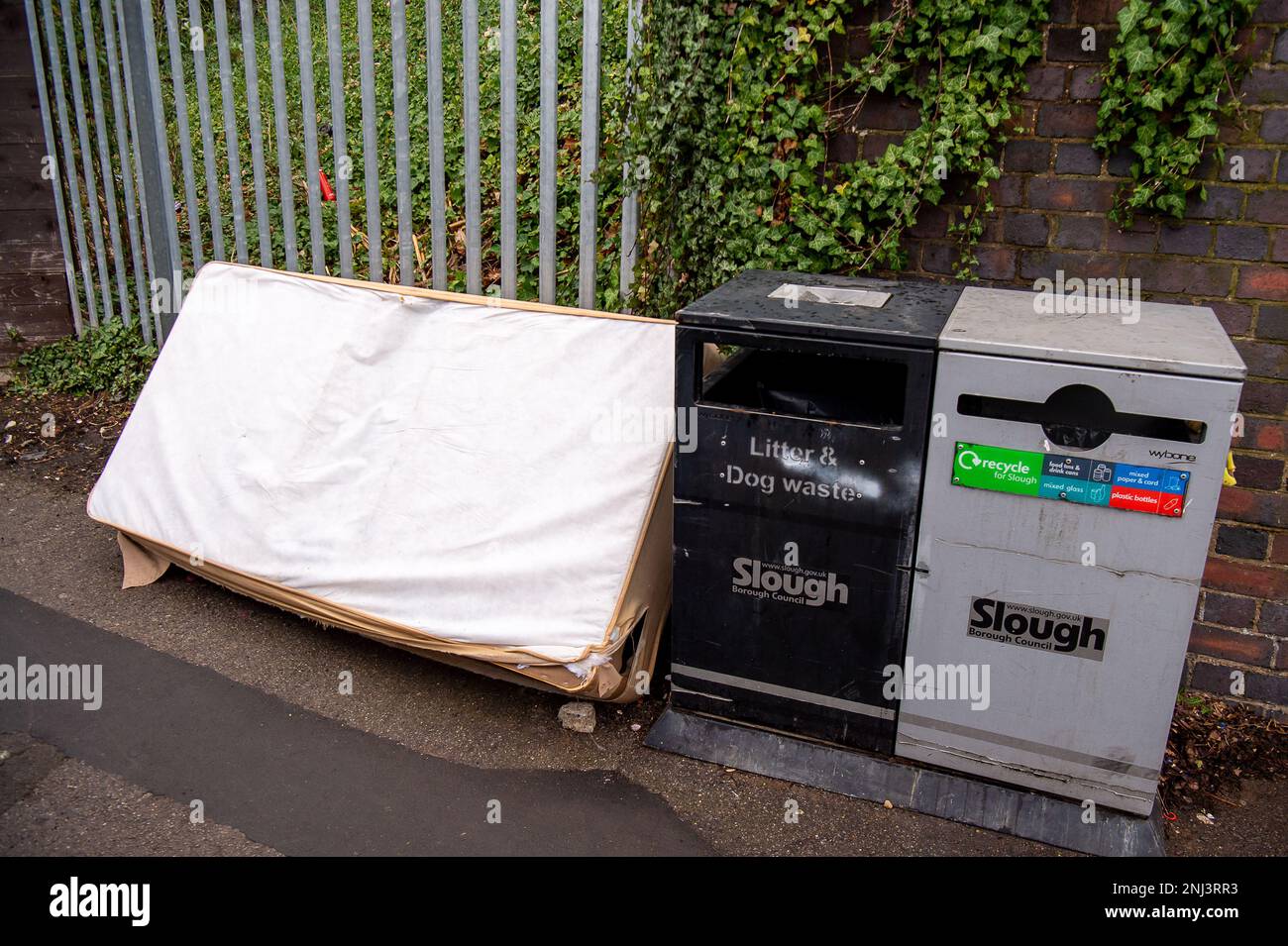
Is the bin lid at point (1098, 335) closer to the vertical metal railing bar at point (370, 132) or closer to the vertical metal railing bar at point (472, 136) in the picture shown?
the vertical metal railing bar at point (472, 136)

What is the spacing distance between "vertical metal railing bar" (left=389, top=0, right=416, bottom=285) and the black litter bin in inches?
78.6

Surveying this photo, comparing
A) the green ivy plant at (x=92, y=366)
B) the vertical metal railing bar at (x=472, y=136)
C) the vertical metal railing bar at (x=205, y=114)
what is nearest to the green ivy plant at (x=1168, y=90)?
the vertical metal railing bar at (x=472, y=136)

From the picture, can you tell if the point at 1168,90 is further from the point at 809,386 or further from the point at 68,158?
the point at 68,158

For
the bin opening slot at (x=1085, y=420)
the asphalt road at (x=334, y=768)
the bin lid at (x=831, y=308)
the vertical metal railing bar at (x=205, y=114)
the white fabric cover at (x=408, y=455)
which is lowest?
the asphalt road at (x=334, y=768)

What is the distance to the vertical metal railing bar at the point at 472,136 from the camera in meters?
4.22

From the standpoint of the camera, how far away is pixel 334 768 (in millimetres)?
3217

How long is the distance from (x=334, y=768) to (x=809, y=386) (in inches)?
73.3

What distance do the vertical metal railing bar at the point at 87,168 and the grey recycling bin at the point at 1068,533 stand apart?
17.3ft

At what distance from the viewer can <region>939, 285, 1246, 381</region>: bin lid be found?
252 centimetres

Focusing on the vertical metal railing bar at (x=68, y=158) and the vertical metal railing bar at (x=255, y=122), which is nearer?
the vertical metal railing bar at (x=255, y=122)

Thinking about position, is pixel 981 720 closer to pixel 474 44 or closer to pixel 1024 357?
pixel 1024 357

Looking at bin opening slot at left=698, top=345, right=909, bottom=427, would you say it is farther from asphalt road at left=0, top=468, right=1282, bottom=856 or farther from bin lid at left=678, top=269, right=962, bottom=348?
asphalt road at left=0, top=468, right=1282, bottom=856

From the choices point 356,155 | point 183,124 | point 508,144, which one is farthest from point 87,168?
point 508,144
